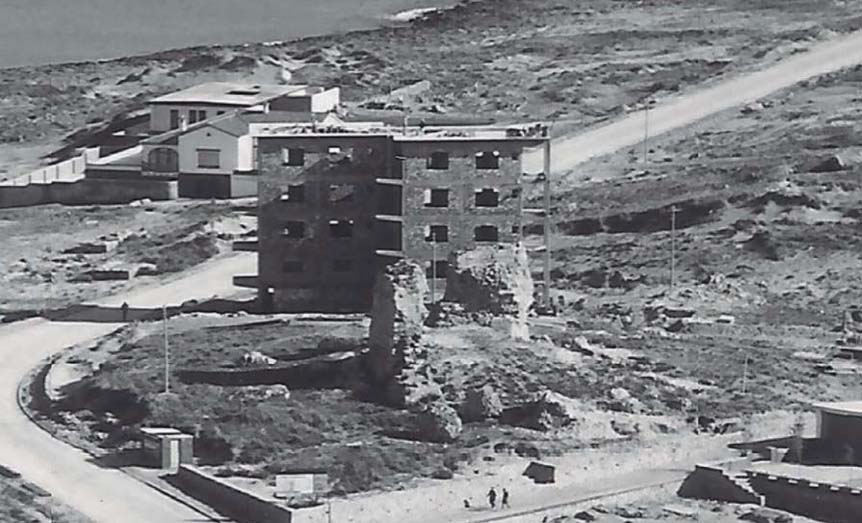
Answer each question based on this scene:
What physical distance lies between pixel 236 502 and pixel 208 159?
1589 inches

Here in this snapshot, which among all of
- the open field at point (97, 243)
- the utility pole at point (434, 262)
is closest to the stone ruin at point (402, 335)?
the utility pole at point (434, 262)

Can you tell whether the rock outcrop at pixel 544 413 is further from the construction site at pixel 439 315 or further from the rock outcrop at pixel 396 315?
the rock outcrop at pixel 396 315

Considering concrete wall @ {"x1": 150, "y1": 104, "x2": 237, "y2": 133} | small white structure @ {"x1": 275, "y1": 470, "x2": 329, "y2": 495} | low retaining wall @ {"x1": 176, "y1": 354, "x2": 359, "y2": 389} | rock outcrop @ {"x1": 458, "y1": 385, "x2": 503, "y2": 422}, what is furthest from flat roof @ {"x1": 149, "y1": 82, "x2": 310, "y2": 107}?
small white structure @ {"x1": 275, "y1": 470, "x2": 329, "y2": 495}

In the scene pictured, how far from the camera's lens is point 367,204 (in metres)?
71.2

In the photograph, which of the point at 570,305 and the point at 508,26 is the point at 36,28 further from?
the point at 570,305

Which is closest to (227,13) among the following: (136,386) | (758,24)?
(758,24)

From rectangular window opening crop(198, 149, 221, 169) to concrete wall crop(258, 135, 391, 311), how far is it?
2083cm

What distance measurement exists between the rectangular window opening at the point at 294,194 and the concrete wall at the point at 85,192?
2146 centimetres

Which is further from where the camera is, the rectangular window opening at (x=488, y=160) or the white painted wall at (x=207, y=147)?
the white painted wall at (x=207, y=147)

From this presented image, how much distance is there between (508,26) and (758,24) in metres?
12.6

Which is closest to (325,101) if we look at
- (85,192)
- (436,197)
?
(85,192)

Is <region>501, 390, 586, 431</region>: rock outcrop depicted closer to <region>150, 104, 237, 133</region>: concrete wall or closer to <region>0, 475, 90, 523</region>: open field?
<region>0, 475, 90, 523</region>: open field

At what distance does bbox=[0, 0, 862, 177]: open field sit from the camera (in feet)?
358

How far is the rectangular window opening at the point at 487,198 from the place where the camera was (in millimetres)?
70938
